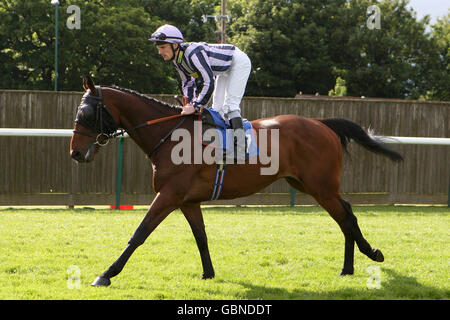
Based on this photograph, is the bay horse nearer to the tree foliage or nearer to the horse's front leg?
the horse's front leg

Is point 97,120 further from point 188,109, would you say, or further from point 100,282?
point 100,282

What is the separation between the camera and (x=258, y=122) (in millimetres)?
5652

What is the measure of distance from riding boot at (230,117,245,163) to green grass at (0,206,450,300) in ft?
3.67

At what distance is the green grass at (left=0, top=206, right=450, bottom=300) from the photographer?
483 cm

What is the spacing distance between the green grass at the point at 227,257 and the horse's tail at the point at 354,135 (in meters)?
1.16

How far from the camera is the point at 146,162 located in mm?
10734

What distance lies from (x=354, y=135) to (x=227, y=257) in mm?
1853

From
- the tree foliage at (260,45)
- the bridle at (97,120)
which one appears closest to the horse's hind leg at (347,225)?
the bridle at (97,120)

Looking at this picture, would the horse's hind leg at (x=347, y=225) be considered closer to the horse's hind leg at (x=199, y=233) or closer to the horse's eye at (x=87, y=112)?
the horse's hind leg at (x=199, y=233)

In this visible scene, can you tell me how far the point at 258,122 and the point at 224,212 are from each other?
4.52m

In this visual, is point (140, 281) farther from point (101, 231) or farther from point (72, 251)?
point (101, 231)

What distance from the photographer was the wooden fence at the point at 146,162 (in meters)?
10.4

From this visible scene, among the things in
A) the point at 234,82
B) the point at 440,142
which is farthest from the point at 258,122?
the point at 440,142
